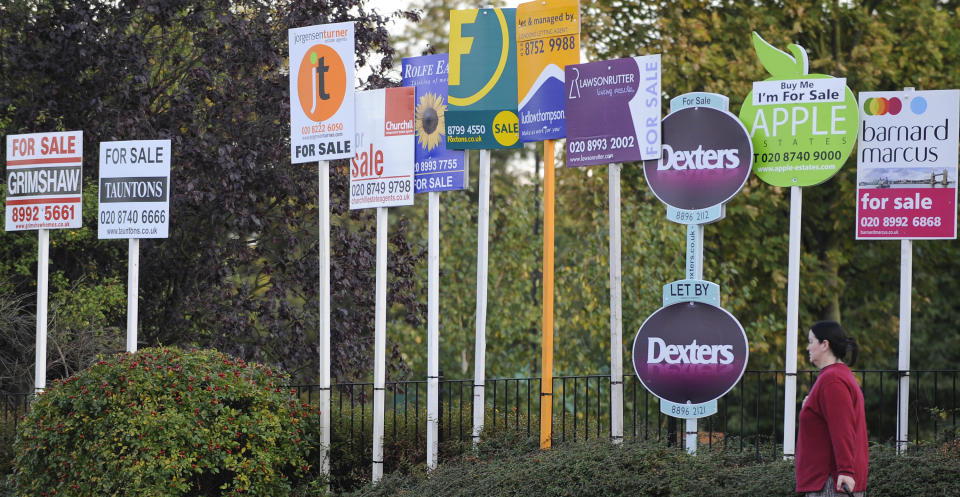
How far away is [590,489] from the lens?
336 inches

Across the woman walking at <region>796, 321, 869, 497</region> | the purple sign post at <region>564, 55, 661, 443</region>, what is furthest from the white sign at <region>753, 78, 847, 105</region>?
the woman walking at <region>796, 321, 869, 497</region>

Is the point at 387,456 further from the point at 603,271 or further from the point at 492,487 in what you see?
the point at 603,271

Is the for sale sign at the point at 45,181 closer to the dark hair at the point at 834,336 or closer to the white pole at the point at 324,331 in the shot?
the white pole at the point at 324,331

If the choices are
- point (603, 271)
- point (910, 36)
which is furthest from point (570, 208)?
point (910, 36)

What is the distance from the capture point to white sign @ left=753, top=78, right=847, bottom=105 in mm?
9266

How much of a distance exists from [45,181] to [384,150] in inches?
155

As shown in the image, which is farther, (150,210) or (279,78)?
(279,78)

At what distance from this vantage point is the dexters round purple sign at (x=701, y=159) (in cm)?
941

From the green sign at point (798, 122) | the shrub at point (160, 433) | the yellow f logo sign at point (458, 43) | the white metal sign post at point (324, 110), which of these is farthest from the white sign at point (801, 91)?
the shrub at point (160, 433)

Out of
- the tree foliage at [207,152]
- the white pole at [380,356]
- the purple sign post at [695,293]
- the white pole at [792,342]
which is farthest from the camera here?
the tree foliage at [207,152]

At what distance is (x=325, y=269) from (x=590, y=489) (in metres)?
3.96

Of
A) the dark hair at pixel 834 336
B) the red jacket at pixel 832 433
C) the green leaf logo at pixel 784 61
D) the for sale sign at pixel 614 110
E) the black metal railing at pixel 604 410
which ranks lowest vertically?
the black metal railing at pixel 604 410

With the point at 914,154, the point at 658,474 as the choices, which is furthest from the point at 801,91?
the point at 658,474

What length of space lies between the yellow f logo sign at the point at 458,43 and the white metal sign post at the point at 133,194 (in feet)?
10.0
